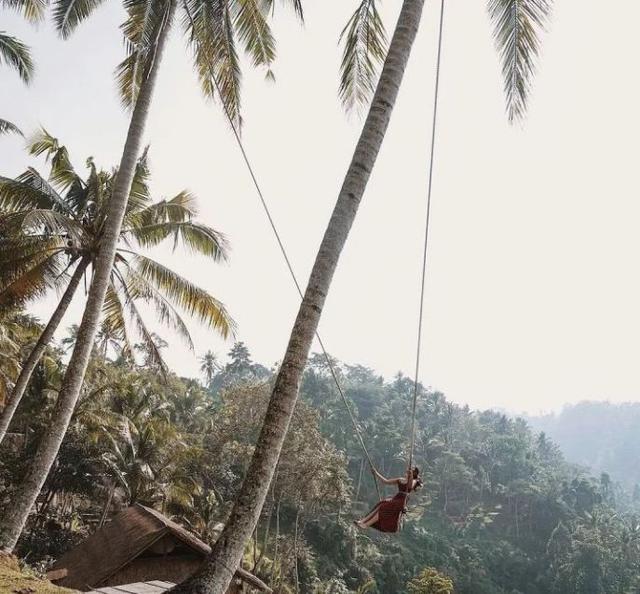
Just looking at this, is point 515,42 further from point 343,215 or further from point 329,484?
point 329,484

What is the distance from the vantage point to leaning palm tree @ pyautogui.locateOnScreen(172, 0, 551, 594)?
126 inches

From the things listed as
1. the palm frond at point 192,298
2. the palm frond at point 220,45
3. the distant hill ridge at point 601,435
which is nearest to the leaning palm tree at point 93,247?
the palm frond at point 192,298

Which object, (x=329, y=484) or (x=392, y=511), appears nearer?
(x=392, y=511)

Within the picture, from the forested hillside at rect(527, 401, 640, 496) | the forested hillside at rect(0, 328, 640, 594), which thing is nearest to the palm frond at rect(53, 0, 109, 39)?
the forested hillside at rect(0, 328, 640, 594)

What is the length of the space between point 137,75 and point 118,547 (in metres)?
9.16

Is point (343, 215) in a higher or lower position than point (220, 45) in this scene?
lower

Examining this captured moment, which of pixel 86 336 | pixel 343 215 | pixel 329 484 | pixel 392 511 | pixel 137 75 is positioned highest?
pixel 137 75

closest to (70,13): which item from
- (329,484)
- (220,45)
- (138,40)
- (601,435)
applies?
(138,40)

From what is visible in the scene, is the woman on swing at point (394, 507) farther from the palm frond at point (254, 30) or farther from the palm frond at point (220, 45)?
the palm frond at point (254, 30)

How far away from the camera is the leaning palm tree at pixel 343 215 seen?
126 inches

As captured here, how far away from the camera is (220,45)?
7906 mm

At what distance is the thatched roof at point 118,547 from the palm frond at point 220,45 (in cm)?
818

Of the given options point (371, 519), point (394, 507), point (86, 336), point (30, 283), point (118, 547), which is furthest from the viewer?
point (118, 547)

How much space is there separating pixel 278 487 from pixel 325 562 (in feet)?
35.7
